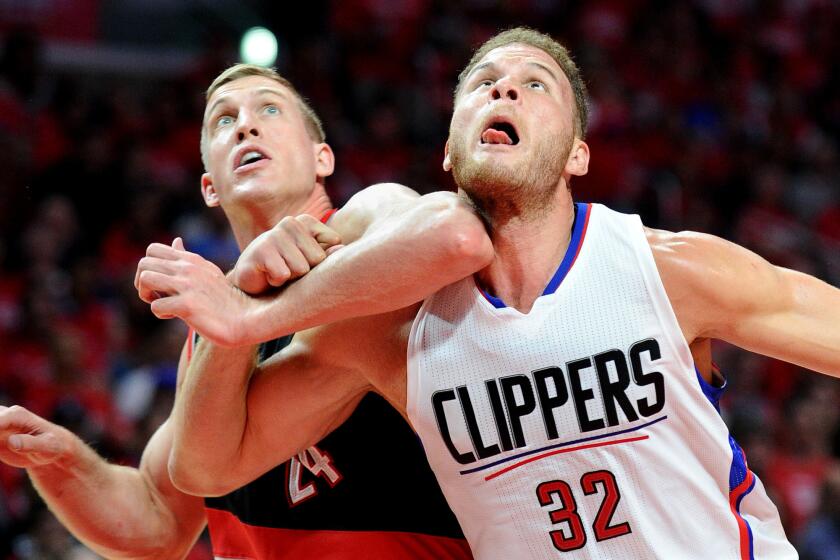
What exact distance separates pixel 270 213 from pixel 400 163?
5943mm

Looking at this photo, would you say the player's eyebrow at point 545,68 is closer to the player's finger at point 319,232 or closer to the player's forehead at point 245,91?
the player's finger at point 319,232

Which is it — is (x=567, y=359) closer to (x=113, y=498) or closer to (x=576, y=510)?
(x=576, y=510)

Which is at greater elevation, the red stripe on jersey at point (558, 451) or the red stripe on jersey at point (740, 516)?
the red stripe on jersey at point (558, 451)

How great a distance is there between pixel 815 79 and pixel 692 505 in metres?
9.57

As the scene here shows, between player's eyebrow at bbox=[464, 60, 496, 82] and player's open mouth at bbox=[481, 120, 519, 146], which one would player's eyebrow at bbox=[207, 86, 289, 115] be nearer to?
player's eyebrow at bbox=[464, 60, 496, 82]

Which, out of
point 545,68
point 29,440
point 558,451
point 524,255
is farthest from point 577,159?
point 29,440

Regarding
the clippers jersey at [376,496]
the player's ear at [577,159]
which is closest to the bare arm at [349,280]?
the player's ear at [577,159]

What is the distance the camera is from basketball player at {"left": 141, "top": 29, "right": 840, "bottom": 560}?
3.03 metres

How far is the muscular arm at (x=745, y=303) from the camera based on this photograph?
9.98ft

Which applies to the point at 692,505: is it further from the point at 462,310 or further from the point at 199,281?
the point at 199,281

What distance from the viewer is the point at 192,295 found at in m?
3.11

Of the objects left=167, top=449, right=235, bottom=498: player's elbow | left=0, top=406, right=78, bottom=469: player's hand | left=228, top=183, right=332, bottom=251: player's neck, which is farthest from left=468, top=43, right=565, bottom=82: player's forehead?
left=0, top=406, right=78, bottom=469: player's hand

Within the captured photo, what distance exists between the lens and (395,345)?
11.0 ft

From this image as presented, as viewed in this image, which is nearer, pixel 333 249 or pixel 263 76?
pixel 333 249
